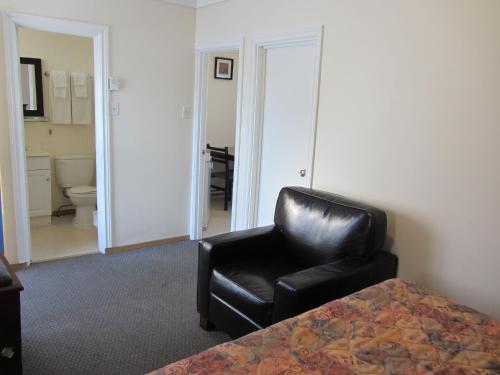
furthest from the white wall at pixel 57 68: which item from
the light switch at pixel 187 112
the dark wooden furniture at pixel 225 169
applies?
the dark wooden furniture at pixel 225 169

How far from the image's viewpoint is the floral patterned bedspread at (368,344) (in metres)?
1.33

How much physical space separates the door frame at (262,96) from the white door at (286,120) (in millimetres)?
12

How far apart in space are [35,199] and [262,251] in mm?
2969

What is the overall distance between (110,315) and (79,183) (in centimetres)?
242

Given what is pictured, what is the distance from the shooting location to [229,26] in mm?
3684

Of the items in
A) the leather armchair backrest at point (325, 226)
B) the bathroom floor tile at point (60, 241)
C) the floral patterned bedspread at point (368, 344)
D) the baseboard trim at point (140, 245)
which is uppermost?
the leather armchair backrest at point (325, 226)

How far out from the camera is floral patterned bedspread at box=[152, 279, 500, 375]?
1.33 metres

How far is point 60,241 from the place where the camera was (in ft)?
13.5

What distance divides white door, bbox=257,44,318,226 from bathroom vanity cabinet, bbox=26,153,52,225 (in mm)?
2397

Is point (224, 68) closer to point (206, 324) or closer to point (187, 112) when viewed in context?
point (187, 112)

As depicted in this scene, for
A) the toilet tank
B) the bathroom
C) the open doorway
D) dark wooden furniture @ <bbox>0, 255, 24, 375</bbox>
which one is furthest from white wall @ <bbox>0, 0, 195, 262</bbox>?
dark wooden furniture @ <bbox>0, 255, 24, 375</bbox>

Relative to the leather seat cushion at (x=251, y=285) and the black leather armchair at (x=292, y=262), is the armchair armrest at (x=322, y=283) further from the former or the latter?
the leather seat cushion at (x=251, y=285)

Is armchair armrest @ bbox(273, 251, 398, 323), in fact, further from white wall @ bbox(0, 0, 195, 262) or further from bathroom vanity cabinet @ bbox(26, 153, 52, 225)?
bathroom vanity cabinet @ bbox(26, 153, 52, 225)

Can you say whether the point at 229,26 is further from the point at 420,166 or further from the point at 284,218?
the point at 420,166
